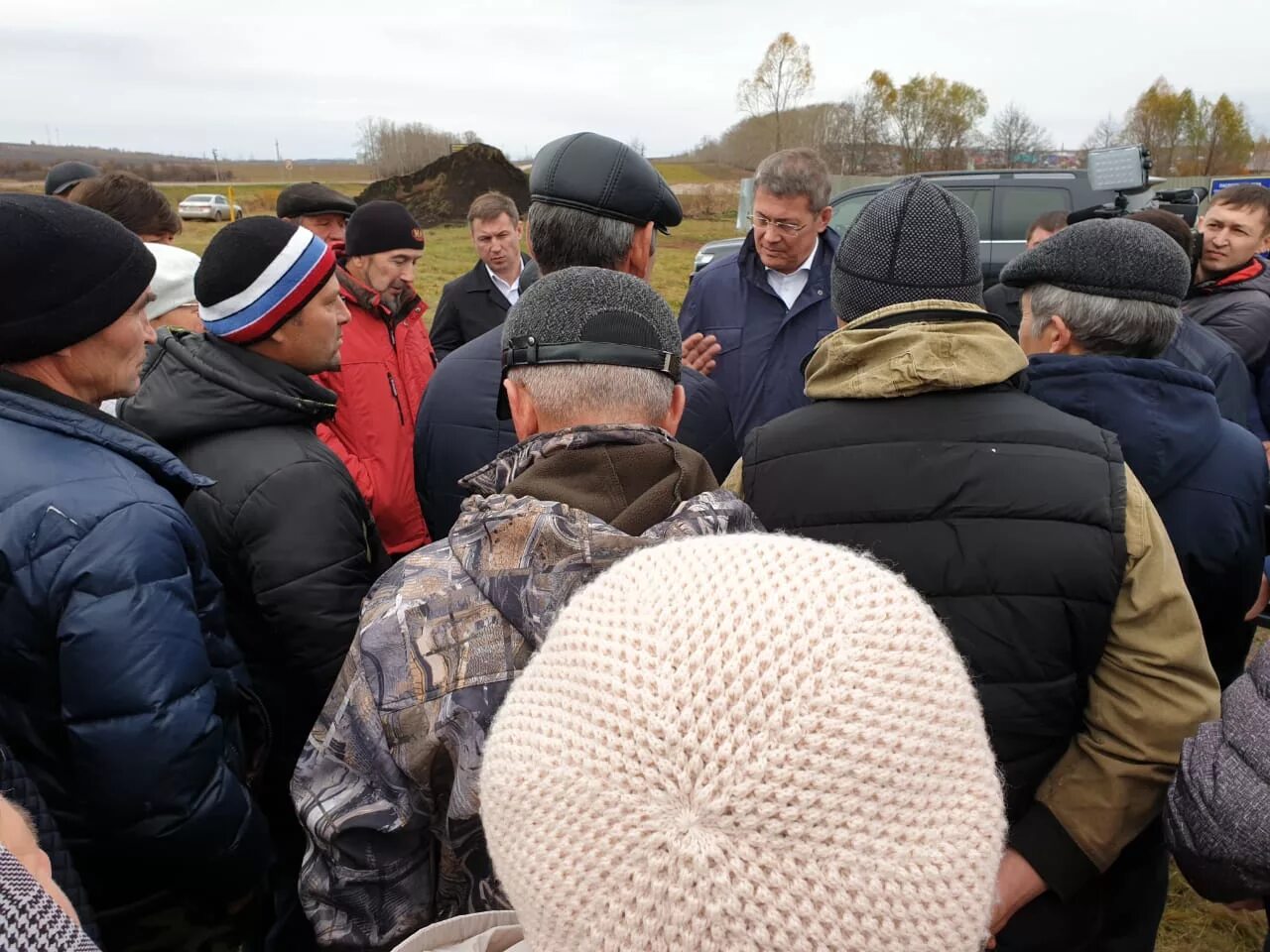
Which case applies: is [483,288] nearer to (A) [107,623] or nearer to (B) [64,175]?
(B) [64,175]

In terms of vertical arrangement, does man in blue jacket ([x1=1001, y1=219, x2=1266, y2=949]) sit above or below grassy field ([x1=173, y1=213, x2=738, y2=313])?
below

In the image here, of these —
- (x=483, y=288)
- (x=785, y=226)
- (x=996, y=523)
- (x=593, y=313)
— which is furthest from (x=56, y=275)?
(x=483, y=288)

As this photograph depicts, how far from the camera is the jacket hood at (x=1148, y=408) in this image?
1.71m

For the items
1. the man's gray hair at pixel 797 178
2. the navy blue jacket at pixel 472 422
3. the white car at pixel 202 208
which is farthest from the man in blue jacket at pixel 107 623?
the white car at pixel 202 208

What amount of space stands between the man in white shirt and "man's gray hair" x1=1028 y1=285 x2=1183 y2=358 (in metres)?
3.68

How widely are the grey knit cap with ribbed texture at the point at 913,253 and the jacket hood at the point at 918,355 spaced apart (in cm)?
13

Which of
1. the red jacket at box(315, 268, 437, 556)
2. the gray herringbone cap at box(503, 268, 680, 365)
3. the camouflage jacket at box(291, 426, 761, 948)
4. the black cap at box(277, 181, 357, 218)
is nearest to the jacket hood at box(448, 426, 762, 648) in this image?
the camouflage jacket at box(291, 426, 761, 948)

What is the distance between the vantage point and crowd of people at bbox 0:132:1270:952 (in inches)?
25.6

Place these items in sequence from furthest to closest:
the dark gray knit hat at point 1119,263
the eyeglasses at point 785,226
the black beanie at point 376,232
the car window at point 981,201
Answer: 1. the car window at point 981,201
2. the black beanie at point 376,232
3. the eyeglasses at point 785,226
4. the dark gray knit hat at point 1119,263

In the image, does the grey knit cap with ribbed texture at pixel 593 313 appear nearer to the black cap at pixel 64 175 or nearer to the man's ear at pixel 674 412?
the man's ear at pixel 674 412

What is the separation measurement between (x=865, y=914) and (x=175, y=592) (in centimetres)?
135

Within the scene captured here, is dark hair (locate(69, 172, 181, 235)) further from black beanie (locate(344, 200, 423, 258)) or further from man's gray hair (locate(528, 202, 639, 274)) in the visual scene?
man's gray hair (locate(528, 202, 639, 274))

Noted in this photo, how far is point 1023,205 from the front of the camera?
9484 mm

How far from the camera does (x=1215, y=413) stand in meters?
1.75
